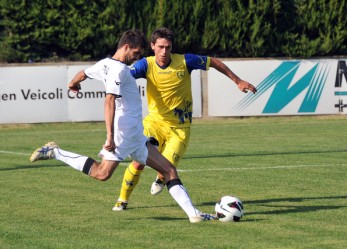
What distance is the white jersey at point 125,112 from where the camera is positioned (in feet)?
34.0

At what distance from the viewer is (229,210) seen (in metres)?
10.3

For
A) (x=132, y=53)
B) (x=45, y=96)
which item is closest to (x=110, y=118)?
(x=132, y=53)

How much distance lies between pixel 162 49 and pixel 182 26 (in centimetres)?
2263

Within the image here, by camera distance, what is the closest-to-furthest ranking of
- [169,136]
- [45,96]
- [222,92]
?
[169,136]
[45,96]
[222,92]

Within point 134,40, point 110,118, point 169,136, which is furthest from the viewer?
point 169,136

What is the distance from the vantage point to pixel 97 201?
12.4 metres

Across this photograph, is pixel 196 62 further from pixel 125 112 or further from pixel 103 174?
pixel 103 174

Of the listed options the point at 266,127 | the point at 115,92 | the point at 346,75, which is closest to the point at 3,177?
the point at 115,92

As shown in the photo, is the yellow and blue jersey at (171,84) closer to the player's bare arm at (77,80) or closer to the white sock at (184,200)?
the player's bare arm at (77,80)

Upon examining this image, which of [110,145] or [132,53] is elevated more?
[132,53]

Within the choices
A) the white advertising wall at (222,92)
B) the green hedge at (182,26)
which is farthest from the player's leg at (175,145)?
the green hedge at (182,26)

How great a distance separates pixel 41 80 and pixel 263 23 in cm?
865

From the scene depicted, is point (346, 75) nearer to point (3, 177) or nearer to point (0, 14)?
point (0, 14)

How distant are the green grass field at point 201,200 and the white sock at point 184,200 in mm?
132
